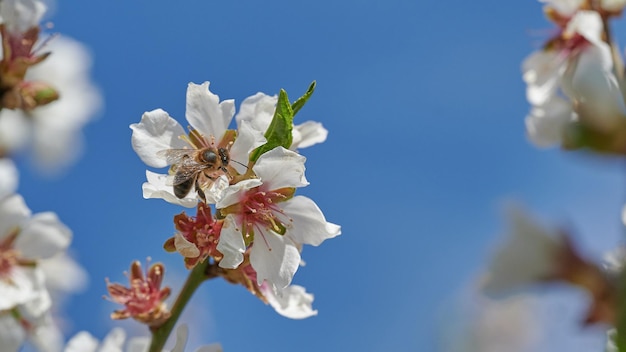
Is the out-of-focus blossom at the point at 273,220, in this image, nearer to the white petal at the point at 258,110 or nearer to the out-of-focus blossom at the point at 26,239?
the white petal at the point at 258,110

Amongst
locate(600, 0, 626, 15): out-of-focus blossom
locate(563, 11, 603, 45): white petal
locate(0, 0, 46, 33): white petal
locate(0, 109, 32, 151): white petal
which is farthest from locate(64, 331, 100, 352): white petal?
locate(600, 0, 626, 15): out-of-focus blossom

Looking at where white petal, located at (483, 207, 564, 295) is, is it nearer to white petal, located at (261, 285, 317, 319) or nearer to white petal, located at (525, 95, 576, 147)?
white petal, located at (261, 285, 317, 319)

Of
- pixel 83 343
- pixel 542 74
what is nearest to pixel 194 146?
pixel 83 343

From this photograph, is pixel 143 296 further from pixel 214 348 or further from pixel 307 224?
pixel 307 224

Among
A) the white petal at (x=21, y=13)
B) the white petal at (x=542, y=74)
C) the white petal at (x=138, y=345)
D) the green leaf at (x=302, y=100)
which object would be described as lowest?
the white petal at (x=138, y=345)

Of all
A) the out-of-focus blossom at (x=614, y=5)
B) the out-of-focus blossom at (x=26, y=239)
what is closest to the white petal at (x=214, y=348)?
the out-of-focus blossom at (x=26, y=239)
